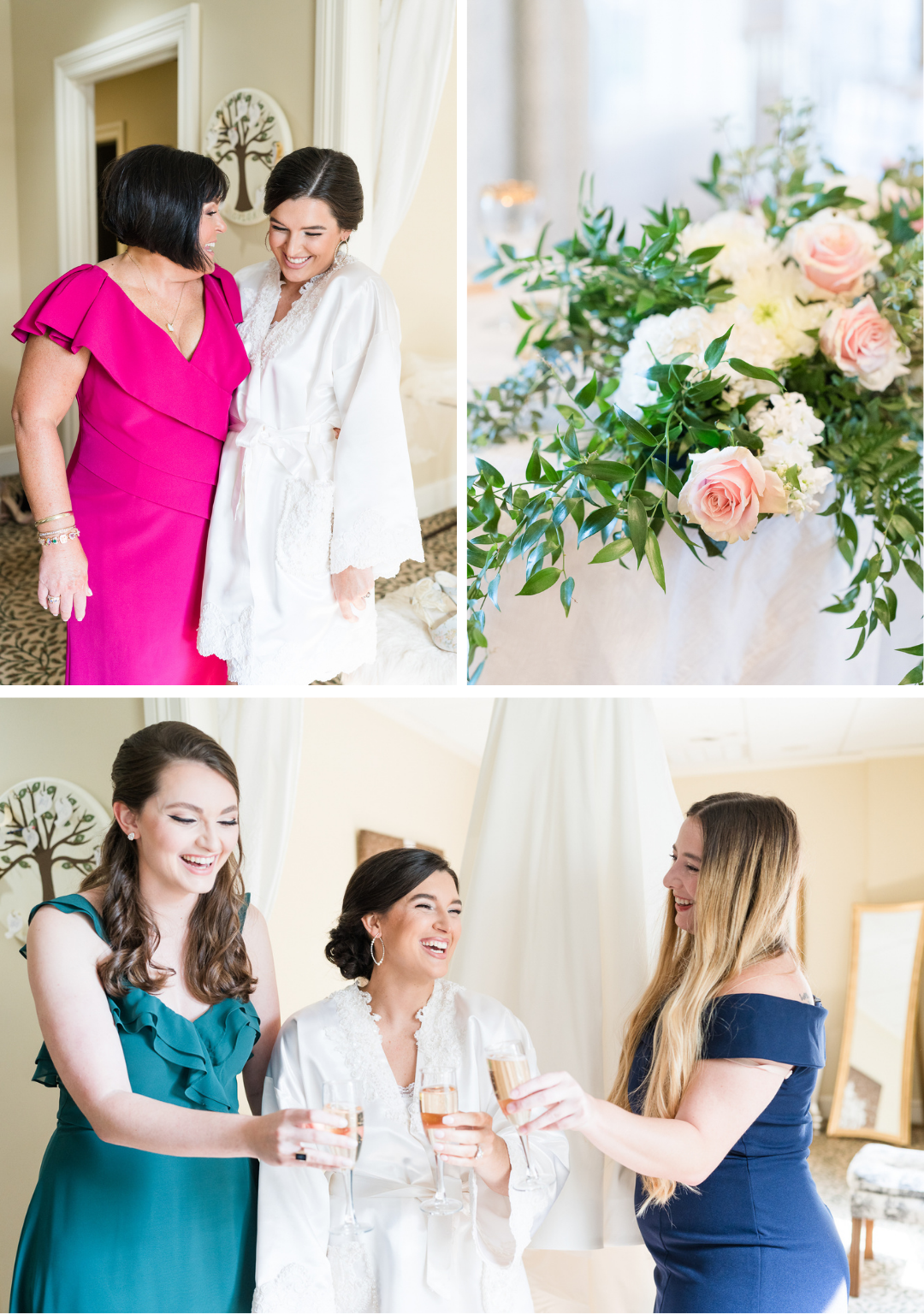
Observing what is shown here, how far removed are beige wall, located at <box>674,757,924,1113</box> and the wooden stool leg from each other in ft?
1.16

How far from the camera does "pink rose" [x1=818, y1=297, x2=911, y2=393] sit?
64.6 inches

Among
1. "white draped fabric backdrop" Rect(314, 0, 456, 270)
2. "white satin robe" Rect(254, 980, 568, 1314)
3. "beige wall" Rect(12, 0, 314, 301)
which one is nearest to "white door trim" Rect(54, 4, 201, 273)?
"beige wall" Rect(12, 0, 314, 301)

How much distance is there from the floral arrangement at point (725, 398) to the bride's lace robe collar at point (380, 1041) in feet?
2.09

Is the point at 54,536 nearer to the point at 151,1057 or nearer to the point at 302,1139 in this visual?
the point at 151,1057

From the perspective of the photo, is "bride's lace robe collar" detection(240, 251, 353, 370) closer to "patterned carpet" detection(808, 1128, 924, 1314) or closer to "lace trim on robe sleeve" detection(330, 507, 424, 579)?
"lace trim on robe sleeve" detection(330, 507, 424, 579)

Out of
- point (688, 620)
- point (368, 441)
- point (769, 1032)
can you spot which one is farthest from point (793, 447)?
point (769, 1032)

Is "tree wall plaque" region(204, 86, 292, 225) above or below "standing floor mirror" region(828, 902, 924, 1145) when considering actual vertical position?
above

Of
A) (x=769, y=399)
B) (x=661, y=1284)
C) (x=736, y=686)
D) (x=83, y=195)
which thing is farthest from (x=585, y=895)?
(x=83, y=195)

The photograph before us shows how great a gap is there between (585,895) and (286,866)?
0.60 meters

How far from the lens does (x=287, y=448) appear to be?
4.77ft

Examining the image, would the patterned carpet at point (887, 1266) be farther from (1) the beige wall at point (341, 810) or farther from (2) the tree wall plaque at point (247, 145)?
(2) the tree wall plaque at point (247, 145)

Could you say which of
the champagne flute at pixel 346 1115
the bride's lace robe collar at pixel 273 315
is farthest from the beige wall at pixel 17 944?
the champagne flute at pixel 346 1115

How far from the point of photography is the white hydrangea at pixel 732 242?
1.74 meters

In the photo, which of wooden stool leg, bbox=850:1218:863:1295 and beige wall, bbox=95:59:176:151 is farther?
beige wall, bbox=95:59:176:151
